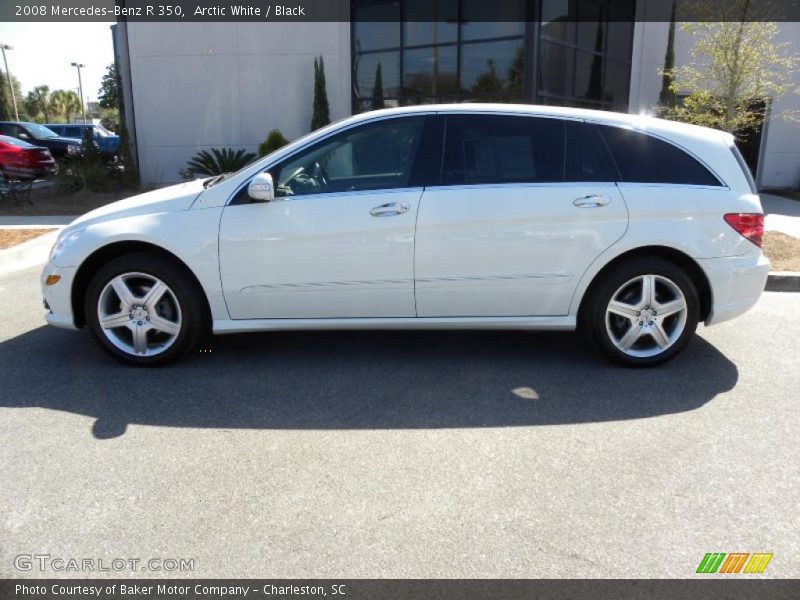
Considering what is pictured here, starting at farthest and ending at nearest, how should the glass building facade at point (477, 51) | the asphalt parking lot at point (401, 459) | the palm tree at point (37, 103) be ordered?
1. the palm tree at point (37, 103)
2. the glass building facade at point (477, 51)
3. the asphalt parking lot at point (401, 459)

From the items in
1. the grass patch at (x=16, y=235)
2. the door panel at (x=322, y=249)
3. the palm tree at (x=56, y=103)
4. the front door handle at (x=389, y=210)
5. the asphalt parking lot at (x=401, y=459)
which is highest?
the palm tree at (x=56, y=103)

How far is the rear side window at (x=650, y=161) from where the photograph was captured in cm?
439

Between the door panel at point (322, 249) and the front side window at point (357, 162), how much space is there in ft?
0.36

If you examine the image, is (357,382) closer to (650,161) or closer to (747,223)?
(650,161)

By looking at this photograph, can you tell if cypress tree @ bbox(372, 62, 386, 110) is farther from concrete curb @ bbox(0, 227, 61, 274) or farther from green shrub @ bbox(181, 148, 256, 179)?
concrete curb @ bbox(0, 227, 61, 274)

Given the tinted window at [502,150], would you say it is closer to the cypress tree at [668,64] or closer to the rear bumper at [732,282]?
the rear bumper at [732,282]

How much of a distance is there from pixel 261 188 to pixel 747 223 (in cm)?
317

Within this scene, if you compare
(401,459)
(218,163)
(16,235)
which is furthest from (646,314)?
(218,163)

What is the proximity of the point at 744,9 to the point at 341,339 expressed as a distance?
9381mm

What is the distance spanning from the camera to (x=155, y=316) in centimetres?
440

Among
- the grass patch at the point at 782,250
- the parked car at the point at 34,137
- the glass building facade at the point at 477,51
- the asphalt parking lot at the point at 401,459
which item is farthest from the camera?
the parked car at the point at 34,137

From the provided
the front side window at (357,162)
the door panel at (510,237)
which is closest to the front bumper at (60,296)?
the front side window at (357,162)
